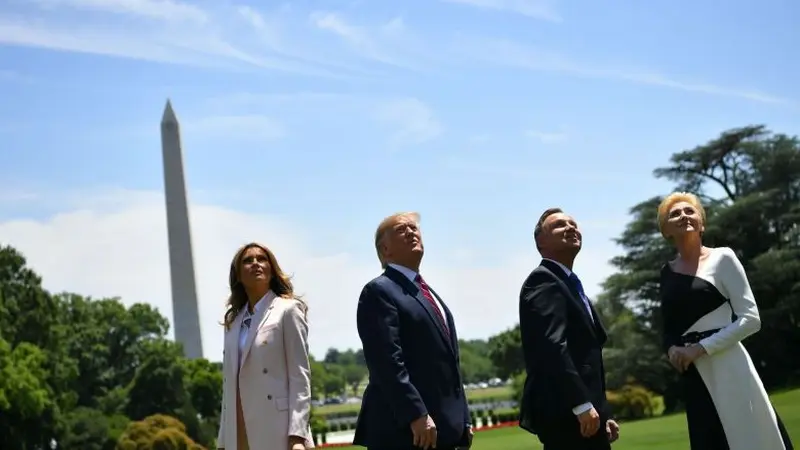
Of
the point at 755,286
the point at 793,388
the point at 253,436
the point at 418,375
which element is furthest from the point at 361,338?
the point at 755,286

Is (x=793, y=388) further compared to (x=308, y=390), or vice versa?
(x=793, y=388)

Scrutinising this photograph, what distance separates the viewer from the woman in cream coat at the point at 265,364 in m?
6.44

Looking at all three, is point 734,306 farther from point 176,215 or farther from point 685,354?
point 176,215

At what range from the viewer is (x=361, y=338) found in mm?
6145

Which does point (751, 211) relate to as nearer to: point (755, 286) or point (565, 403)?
point (755, 286)

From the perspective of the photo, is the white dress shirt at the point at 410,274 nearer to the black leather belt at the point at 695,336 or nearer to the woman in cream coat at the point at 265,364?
the woman in cream coat at the point at 265,364

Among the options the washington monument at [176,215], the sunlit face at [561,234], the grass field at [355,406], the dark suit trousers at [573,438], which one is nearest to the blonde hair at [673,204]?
the sunlit face at [561,234]

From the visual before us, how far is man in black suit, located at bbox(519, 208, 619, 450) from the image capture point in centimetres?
619

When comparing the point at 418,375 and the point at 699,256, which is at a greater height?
the point at 699,256

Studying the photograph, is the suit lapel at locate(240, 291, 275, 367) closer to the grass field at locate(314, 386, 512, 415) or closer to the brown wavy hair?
the brown wavy hair

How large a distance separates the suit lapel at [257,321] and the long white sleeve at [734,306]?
2.44 m

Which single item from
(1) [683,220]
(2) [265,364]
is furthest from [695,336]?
(2) [265,364]

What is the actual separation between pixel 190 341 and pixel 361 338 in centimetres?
4922

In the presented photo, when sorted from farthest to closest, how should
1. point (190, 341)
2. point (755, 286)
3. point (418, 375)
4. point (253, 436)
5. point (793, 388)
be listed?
point (190, 341), point (755, 286), point (793, 388), point (253, 436), point (418, 375)
